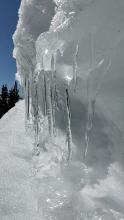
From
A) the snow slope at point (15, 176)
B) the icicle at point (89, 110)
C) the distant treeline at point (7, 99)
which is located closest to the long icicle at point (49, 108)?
the snow slope at point (15, 176)

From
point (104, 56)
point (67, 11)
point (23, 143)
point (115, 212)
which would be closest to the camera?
point (115, 212)

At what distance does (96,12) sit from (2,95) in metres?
27.3

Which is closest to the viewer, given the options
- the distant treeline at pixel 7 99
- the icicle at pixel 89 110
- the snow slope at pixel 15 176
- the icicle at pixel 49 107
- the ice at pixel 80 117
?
the snow slope at pixel 15 176

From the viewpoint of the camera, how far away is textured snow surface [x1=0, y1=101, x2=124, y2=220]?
5.92 feet

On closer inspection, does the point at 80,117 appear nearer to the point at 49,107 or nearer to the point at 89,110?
the point at 89,110

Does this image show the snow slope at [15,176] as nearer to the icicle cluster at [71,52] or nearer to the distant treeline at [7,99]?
the icicle cluster at [71,52]

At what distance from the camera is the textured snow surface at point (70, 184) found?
1.81 metres

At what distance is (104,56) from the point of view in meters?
1.98

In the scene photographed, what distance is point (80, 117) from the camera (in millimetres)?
2398

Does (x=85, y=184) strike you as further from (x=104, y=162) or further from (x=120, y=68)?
(x=120, y=68)

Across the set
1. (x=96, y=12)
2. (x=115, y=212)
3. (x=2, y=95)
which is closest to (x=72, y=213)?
(x=115, y=212)

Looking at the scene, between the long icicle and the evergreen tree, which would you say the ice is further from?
the evergreen tree

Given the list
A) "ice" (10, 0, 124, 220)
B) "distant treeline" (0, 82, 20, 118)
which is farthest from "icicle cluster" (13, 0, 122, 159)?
"distant treeline" (0, 82, 20, 118)

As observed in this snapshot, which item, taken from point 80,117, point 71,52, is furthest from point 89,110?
point 71,52
